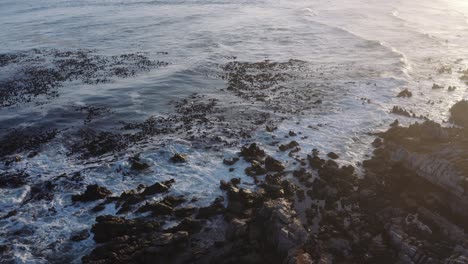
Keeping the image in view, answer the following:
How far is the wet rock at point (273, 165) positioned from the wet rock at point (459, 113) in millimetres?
17033

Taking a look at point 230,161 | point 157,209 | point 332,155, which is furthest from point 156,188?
point 332,155

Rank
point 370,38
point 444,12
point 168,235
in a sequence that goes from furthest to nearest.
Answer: point 444,12 < point 370,38 < point 168,235

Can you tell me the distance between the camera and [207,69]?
47.0 meters

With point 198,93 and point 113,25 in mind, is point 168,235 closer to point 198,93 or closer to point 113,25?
point 198,93

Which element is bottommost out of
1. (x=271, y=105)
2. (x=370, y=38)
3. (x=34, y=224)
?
(x=34, y=224)

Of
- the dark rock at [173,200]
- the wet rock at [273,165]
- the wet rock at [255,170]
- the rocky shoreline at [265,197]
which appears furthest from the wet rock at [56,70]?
the wet rock at [273,165]

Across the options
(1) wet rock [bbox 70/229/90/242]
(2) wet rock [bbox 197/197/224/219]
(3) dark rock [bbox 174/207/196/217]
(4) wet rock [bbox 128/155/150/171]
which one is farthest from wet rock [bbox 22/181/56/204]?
(2) wet rock [bbox 197/197/224/219]

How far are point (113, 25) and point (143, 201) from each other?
2310 inches

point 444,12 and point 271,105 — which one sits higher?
point 444,12

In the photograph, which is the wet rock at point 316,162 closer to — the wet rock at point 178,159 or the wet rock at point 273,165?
the wet rock at point 273,165

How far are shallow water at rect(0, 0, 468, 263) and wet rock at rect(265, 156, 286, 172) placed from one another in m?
1.73

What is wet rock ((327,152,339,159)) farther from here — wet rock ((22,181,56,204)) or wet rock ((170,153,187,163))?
wet rock ((22,181,56,204))

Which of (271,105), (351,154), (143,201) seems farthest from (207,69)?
(143,201)

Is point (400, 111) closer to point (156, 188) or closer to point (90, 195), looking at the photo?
point (156, 188)
